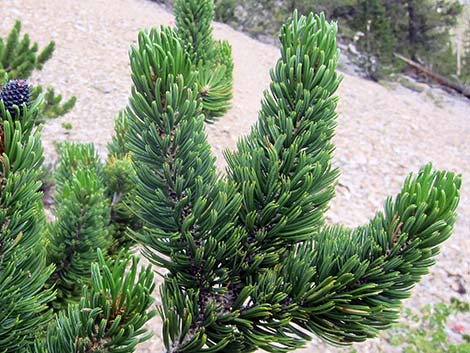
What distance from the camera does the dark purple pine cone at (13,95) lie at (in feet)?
3.49

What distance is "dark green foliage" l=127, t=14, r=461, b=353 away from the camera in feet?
4.23

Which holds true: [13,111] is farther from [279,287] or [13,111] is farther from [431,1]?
[431,1]

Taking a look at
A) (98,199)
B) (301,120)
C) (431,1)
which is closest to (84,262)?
(98,199)

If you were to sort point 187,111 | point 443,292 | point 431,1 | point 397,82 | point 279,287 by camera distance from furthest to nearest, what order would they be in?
1. point 431,1
2. point 397,82
3. point 443,292
4. point 279,287
5. point 187,111

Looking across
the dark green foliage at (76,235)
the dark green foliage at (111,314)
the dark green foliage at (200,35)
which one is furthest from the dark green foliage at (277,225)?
the dark green foliage at (200,35)

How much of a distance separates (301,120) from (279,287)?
1.78 ft

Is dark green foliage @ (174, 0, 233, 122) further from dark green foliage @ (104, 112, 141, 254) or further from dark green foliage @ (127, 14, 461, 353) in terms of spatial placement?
dark green foliage @ (127, 14, 461, 353)

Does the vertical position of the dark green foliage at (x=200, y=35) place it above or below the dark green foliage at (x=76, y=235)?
above

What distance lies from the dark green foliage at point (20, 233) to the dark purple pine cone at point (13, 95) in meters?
0.02

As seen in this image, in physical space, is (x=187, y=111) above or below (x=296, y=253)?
above

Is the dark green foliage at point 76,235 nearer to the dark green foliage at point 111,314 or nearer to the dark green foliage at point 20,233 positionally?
the dark green foliage at point 20,233

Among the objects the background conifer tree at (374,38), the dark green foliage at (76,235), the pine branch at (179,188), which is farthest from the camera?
the background conifer tree at (374,38)

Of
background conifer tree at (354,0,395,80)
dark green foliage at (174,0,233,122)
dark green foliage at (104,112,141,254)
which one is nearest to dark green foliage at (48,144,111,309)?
dark green foliage at (104,112,141,254)

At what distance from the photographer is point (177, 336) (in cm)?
135
